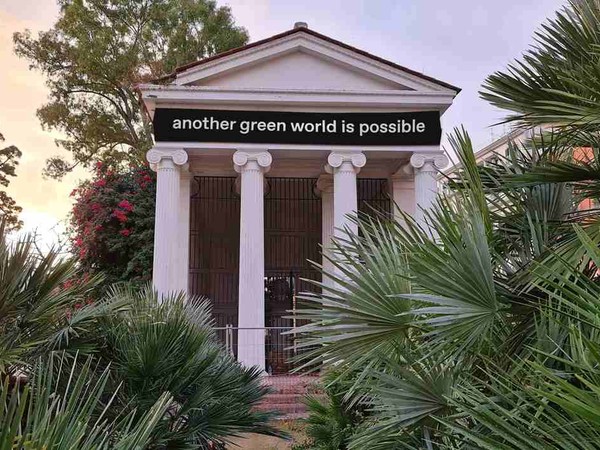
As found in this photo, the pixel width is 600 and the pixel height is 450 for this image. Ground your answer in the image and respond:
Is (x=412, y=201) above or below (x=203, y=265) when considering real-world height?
above

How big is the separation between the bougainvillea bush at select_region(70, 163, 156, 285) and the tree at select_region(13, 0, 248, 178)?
226 inches

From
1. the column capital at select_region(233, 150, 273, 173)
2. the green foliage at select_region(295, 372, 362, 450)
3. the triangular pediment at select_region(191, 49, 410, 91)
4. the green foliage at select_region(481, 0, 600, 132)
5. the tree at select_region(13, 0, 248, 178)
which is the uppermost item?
the tree at select_region(13, 0, 248, 178)

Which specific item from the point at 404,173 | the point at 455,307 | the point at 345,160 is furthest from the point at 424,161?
the point at 455,307

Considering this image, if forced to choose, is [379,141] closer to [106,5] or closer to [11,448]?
[11,448]

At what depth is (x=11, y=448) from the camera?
157 centimetres

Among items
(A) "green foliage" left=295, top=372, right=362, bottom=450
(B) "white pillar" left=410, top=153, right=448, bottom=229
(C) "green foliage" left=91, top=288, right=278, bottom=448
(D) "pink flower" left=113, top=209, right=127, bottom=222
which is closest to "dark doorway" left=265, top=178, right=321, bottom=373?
(B) "white pillar" left=410, top=153, right=448, bottom=229

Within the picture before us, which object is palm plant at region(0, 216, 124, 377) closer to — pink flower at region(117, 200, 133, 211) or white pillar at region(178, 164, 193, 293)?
white pillar at region(178, 164, 193, 293)

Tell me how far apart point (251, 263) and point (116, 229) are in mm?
6363

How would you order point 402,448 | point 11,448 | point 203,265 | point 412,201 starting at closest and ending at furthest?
point 11,448 < point 402,448 < point 412,201 < point 203,265

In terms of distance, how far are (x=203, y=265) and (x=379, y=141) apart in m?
6.72

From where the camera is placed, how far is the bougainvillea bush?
16766 mm

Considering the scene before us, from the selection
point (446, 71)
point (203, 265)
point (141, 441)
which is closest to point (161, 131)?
point (203, 265)

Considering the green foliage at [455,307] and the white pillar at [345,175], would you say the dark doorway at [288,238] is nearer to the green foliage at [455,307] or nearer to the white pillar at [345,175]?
the white pillar at [345,175]

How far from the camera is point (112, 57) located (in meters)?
23.0
